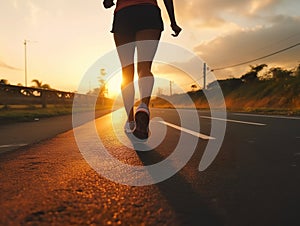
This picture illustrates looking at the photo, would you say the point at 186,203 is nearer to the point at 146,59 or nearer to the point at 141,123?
the point at 141,123

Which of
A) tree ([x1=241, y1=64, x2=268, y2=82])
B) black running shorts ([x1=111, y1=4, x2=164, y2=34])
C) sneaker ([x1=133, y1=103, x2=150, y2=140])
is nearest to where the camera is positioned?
sneaker ([x1=133, y1=103, x2=150, y2=140])

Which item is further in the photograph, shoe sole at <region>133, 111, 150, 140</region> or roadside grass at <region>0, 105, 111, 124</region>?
roadside grass at <region>0, 105, 111, 124</region>

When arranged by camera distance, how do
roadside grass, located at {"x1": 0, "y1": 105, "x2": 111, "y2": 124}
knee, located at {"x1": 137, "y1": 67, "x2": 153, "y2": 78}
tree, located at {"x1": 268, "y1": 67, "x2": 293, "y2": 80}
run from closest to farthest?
knee, located at {"x1": 137, "y1": 67, "x2": 153, "y2": 78}
roadside grass, located at {"x1": 0, "y1": 105, "x2": 111, "y2": 124}
tree, located at {"x1": 268, "y1": 67, "x2": 293, "y2": 80}

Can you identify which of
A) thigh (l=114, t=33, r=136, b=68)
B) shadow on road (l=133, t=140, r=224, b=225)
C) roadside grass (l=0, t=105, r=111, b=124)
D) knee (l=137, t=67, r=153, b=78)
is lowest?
shadow on road (l=133, t=140, r=224, b=225)

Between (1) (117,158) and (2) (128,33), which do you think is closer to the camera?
(1) (117,158)

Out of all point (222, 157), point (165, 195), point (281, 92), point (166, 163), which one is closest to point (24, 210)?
point (165, 195)

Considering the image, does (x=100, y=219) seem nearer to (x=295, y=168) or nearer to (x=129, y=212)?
(x=129, y=212)

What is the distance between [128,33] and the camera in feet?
11.5

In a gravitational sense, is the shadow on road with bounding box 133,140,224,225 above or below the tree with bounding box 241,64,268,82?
below

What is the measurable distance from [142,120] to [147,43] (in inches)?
36.8

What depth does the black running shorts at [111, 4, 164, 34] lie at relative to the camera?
3389mm

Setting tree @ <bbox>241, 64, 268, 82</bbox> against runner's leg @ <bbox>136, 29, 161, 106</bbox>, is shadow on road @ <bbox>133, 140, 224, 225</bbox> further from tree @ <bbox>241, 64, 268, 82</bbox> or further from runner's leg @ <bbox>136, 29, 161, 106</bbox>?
tree @ <bbox>241, 64, 268, 82</bbox>

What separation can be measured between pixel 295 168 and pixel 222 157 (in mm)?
649

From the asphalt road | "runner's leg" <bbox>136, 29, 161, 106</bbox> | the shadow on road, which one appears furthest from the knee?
the shadow on road
